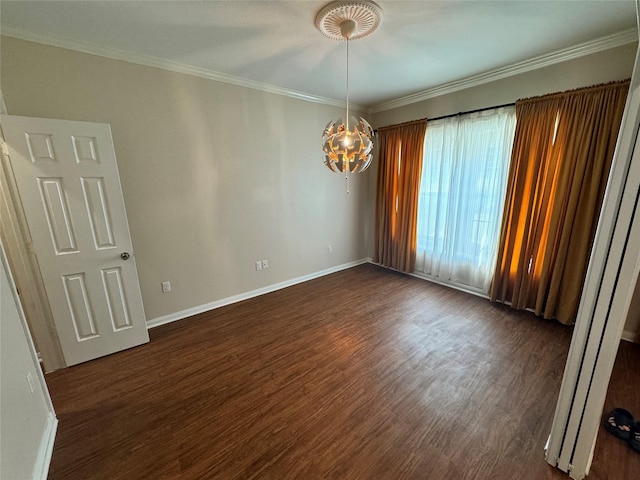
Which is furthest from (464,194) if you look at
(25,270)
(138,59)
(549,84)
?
(25,270)

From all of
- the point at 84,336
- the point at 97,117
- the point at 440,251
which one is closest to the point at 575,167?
the point at 440,251

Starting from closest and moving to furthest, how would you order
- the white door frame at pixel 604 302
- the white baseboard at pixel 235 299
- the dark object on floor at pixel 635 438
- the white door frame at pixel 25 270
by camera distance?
the white door frame at pixel 604 302
the dark object on floor at pixel 635 438
the white door frame at pixel 25 270
the white baseboard at pixel 235 299

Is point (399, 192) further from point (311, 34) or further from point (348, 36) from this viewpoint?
point (311, 34)

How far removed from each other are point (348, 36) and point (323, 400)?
9.24 ft

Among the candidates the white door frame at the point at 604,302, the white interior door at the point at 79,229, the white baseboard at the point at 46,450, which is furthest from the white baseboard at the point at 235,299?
the white door frame at the point at 604,302

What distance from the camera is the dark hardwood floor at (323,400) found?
1.41 metres

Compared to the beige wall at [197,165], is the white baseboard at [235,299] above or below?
below

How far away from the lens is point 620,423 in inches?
61.2

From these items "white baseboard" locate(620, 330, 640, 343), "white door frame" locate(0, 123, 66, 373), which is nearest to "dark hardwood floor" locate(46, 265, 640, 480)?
"white door frame" locate(0, 123, 66, 373)

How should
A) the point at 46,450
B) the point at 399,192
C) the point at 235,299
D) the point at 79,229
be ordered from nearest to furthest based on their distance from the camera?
the point at 46,450 < the point at 79,229 < the point at 235,299 < the point at 399,192

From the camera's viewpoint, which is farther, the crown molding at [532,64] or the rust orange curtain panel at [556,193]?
the rust orange curtain panel at [556,193]

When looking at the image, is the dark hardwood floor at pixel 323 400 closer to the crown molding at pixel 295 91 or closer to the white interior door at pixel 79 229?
the white interior door at pixel 79 229

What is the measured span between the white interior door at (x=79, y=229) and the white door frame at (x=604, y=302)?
329 centimetres

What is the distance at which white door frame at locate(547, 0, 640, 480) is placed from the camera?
1055mm
